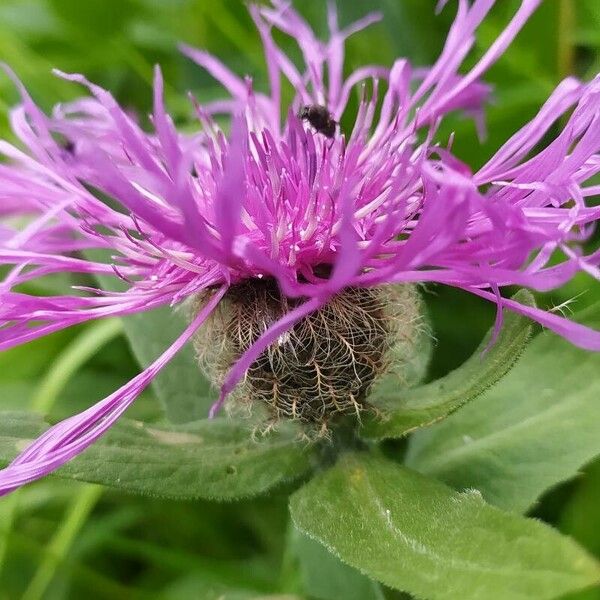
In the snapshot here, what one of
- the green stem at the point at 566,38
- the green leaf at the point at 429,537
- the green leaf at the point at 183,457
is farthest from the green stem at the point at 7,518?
the green stem at the point at 566,38

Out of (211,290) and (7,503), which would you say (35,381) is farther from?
(211,290)

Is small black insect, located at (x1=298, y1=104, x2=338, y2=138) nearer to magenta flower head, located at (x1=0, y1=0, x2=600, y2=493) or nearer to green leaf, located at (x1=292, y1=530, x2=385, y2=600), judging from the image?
magenta flower head, located at (x1=0, y1=0, x2=600, y2=493)

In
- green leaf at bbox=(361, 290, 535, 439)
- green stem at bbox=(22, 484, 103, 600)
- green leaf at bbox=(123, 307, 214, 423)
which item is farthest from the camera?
green stem at bbox=(22, 484, 103, 600)

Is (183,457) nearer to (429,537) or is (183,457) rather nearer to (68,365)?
(429,537)

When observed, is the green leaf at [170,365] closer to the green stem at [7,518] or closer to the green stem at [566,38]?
the green stem at [7,518]

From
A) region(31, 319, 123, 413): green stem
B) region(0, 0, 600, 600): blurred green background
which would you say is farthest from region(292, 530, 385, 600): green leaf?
region(31, 319, 123, 413): green stem

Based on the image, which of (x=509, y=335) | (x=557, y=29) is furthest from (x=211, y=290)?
(x=557, y=29)

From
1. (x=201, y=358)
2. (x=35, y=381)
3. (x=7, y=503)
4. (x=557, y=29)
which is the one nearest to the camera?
(x=201, y=358)
